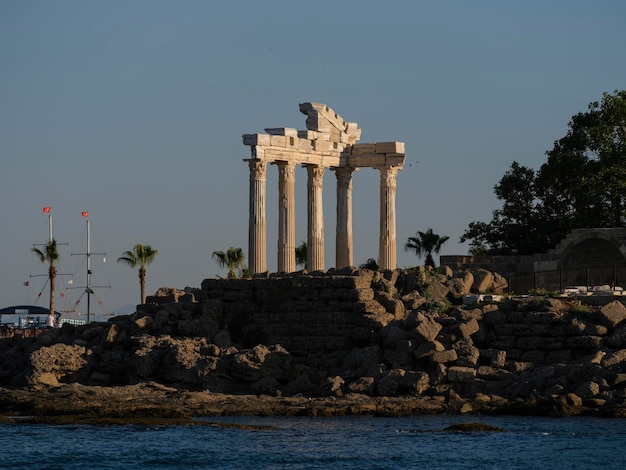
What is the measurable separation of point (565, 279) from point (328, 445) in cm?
2018

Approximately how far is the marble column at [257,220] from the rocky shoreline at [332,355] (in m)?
6.86

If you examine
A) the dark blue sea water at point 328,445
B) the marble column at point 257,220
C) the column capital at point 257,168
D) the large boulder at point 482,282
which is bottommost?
the dark blue sea water at point 328,445

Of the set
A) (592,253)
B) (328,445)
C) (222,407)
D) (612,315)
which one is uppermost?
(592,253)

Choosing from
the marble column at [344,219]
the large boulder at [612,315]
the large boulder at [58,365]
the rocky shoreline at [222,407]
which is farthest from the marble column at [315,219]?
the large boulder at [612,315]

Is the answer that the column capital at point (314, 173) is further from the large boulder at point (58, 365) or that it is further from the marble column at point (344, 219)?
the large boulder at point (58, 365)

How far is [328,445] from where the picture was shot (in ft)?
144

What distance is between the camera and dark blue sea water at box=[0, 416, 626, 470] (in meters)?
42.0

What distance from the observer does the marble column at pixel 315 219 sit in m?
67.8

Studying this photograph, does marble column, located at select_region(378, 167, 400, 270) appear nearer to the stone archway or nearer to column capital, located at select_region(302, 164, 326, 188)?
column capital, located at select_region(302, 164, 326, 188)

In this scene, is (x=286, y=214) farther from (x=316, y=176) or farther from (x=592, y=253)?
(x=592, y=253)

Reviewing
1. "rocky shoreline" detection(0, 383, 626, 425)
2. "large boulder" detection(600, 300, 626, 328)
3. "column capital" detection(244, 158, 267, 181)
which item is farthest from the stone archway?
"rocky shoreline" detection(0, 383, 626, 425)

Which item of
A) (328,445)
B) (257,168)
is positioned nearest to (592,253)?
(257,168)

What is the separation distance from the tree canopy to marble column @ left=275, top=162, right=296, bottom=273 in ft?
34.1

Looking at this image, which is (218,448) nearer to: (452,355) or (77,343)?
(452,355)
